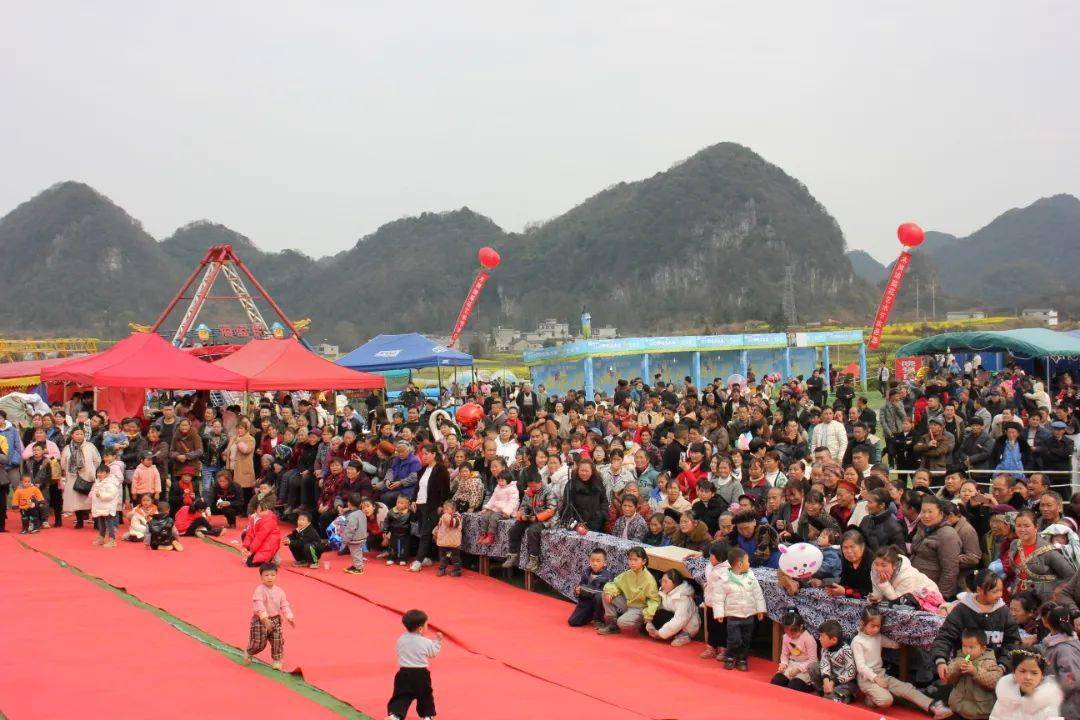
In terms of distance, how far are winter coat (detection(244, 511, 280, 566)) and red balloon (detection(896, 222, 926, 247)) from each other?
17238 mm

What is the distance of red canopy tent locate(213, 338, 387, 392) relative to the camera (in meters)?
16.6

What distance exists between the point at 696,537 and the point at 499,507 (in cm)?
276

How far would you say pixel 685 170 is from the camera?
117 meters

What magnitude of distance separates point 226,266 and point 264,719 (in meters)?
28.3

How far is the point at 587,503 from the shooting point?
10.0 m

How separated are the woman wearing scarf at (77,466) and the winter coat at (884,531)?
9.89 m

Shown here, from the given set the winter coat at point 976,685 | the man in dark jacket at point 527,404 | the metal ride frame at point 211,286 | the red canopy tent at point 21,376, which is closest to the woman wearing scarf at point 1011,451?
the winter coat at point 976,685

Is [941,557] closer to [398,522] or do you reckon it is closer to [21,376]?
[398,522]

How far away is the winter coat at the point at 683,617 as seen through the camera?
8336mm

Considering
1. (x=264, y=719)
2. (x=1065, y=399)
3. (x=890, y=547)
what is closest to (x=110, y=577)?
(x=264, y=719)

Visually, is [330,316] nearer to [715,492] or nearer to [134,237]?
[134,237]

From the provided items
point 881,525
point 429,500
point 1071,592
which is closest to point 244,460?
point 429,500

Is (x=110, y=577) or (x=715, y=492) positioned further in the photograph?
(x=110, y=577)

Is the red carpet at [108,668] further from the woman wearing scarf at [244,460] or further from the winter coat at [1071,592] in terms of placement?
the winter coat at [1071,592]
